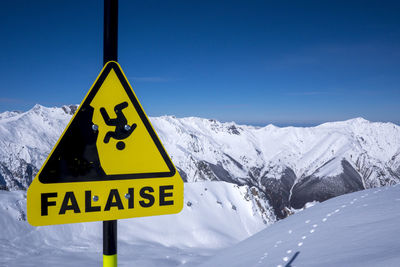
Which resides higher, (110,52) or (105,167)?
(110,52)

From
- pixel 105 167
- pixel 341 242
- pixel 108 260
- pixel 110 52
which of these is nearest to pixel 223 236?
pixel 341 242

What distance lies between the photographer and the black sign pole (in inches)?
89.0

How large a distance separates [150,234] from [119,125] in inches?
3173

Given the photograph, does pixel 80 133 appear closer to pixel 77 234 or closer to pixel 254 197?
pixel 77 234

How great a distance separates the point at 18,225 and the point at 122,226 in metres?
24.4

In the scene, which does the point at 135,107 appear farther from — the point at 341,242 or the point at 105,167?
the point at 341,242

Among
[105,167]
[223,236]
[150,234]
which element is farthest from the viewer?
[223,236]

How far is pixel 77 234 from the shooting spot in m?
64.9

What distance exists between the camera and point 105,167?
7.36 feet

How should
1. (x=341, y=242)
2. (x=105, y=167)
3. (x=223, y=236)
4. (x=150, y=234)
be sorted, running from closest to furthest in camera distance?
(x=105, y=167), (x=341, y=242), (x=150, y=234), (x=223, y=236)

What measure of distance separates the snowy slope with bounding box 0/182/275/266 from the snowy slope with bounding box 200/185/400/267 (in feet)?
72.9

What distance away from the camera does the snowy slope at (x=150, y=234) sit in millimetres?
46984

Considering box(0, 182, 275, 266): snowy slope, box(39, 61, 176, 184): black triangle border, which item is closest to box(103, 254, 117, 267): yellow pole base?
box(39, 61, 176, 184): black triangle border

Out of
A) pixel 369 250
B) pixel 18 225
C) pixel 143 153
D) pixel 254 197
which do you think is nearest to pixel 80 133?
pixel 143 153
